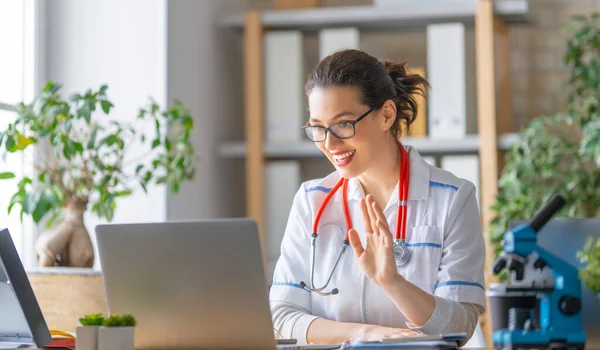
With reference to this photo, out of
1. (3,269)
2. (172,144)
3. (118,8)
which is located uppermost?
(118,8)

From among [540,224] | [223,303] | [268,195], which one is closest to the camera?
[540,224]

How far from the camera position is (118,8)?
11.1ft

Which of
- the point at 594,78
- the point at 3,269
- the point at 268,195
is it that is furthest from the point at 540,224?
the point at 268,195

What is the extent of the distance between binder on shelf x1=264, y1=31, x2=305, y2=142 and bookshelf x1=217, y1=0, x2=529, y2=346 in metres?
0.04

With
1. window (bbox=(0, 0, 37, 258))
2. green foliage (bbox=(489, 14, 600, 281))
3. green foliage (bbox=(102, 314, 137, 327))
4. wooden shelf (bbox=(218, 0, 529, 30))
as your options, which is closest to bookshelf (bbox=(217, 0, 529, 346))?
wooden shelf (bbox=(218, 0, 529, 30))

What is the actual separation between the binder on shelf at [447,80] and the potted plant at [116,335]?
2.18m

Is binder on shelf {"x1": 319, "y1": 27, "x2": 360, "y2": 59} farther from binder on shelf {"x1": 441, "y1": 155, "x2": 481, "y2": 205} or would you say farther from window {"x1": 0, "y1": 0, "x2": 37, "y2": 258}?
window {"x1": 0, "y1": 0, "x2": 37, "y2": 258}

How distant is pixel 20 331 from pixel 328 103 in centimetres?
87

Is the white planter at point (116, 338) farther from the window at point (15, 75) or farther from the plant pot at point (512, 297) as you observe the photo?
the window at point (15, 75)

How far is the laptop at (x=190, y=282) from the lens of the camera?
1526 millimetres

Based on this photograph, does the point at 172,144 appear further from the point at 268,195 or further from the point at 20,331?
the point at 20,331

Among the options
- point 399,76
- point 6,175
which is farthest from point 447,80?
point 6,175

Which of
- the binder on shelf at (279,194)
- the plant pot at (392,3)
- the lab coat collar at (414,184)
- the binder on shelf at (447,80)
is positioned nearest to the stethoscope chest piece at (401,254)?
the lab coat collar at (414,184)

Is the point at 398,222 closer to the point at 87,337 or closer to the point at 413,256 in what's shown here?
the point at 413,256
